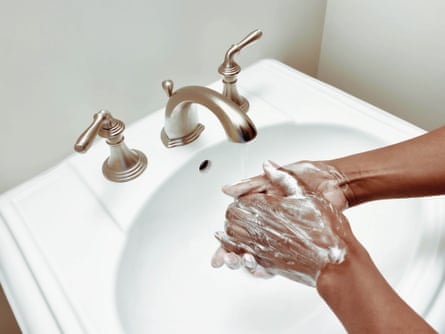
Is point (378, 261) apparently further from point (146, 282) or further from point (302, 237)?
point (146, 282)

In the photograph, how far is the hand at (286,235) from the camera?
41 cm

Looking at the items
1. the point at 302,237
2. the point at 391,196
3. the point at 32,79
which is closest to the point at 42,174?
the point at 32,79

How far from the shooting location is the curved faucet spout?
42 cm

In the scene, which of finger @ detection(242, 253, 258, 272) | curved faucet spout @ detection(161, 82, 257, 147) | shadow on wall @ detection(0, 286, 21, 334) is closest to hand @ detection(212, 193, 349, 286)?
finger @ detection(242, 253, 258, 272)

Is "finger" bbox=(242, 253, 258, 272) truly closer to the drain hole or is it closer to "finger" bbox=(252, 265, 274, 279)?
"finger" bbox=(252, 265, 274, 279)

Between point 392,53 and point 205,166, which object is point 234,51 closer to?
point 205,166

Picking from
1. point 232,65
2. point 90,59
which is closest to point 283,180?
point 232,65

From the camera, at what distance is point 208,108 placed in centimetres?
46

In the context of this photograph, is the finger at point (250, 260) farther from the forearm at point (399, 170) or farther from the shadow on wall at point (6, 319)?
the shadow on wall at point (6, 319)

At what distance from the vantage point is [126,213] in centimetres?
51

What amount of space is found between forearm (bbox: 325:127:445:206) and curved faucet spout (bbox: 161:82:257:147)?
0.62 ft

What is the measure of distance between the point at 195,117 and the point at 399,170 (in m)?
0.32

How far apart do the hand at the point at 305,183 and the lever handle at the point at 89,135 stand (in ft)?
0.61

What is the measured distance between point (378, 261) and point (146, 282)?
0.35 metres
